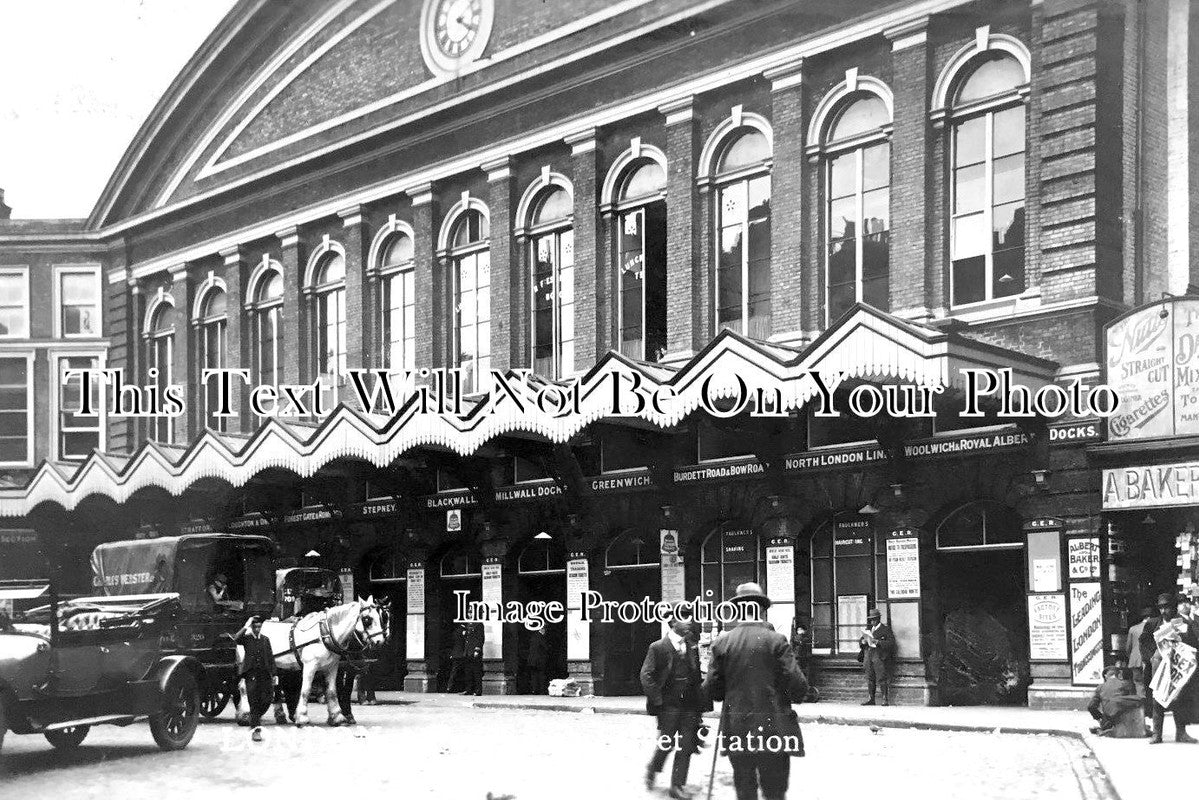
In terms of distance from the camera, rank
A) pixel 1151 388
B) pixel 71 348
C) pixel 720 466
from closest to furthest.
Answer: pixel 1151 388 < pixel 720 466 < pixel 71 348

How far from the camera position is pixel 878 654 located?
22516 millimetres

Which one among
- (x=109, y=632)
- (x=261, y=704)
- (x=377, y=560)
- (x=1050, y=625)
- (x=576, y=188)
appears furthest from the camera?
(x=377, y=560)

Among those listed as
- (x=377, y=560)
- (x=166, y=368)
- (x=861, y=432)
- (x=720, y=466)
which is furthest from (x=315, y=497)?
(x=861, y=432)

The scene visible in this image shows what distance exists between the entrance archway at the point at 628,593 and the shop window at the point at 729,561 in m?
1.26

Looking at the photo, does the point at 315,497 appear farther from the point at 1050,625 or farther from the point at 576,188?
the point at 1050,625

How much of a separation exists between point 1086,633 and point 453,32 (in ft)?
57.6

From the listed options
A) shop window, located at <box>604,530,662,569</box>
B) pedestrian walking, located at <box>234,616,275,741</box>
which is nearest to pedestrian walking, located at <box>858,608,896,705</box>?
shop window, located at <box>604,530,662,569</box>

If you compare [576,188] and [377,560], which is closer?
[576,188]

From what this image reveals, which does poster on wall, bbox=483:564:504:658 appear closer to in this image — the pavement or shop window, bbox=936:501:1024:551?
the pavement

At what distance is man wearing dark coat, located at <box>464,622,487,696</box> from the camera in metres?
27.9

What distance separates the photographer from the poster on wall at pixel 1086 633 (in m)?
20.4

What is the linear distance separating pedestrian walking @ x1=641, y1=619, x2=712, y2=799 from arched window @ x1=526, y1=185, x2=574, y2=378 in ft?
54.9

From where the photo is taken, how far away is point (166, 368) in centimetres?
3544

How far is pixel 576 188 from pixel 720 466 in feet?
21.2
